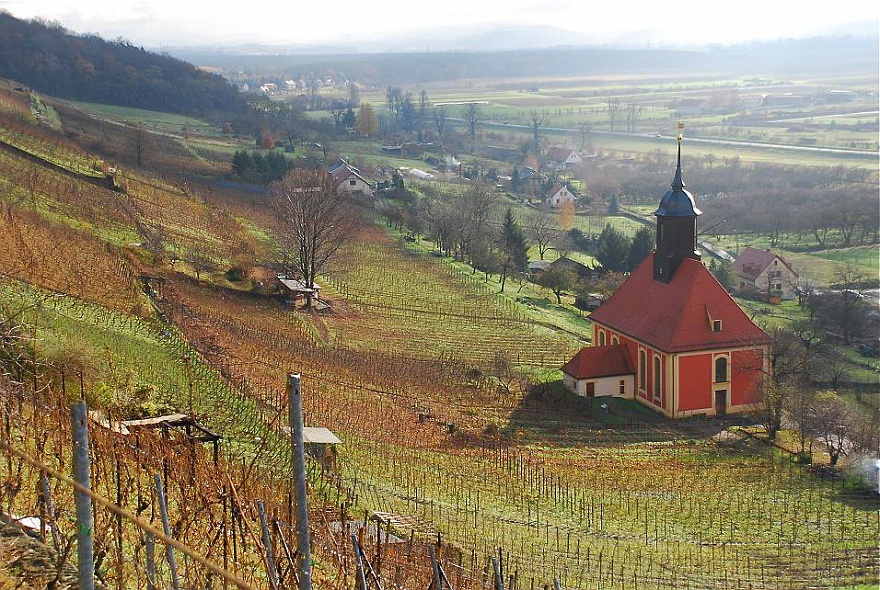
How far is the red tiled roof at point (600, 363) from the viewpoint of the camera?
30.5 meters

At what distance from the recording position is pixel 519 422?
88.4ft

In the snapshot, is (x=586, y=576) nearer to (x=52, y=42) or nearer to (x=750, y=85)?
(x=52, y=42)

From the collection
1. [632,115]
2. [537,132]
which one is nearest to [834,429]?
[537,132]

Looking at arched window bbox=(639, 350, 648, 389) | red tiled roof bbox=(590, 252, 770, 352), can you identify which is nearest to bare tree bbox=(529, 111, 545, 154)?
red tiled roof bbox=(590, 252, 770, 352)

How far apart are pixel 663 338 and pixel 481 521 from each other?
42.6 ft

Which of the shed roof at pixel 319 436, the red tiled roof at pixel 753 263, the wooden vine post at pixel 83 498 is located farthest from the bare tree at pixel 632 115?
the wooden vine post at pixel 83 498

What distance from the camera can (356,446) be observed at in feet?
69.4

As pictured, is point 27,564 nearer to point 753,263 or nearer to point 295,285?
point 295,285

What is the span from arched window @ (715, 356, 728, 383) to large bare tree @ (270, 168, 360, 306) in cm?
1360

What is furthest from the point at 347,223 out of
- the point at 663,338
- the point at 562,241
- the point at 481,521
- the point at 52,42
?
the point at 52,42

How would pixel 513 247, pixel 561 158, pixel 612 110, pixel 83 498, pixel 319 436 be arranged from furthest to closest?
pixel 612 110 → pixel 561 158 → pixel 513 247 → pixel 319 436 → pixel 83 498

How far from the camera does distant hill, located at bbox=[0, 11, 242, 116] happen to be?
8031 centimetres

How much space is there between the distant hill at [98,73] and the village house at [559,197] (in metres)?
28.0

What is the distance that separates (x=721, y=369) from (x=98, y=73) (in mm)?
66542
